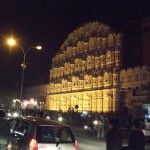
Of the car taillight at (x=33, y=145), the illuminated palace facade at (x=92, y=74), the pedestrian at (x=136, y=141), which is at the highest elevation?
the illuminated palace facade at (x=92, y=74)

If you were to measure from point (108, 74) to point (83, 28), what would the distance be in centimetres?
2006

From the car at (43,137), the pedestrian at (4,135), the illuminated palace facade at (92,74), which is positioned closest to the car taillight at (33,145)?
the car at (43,137)

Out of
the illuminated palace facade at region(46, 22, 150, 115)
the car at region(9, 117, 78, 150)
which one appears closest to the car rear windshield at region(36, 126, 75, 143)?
the car at region(9, 117, 78, 150)

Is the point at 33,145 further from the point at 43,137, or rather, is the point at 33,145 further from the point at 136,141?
the point at 136,141

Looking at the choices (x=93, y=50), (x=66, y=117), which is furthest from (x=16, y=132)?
(x=93, y=50)

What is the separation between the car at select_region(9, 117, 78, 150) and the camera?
909 centimetres

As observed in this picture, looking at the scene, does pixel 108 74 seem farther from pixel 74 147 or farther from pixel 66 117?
pixel 74 147

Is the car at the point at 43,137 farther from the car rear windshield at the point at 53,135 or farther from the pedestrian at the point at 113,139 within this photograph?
the pedestrian at the point at 113,139

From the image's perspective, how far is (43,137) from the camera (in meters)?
9.21

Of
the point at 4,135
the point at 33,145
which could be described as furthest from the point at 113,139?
the point at 4,135

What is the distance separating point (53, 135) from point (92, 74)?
6160 centimetres

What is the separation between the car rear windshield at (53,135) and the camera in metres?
9.20

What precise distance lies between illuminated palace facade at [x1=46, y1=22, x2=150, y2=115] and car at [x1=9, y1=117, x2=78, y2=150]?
4267cm

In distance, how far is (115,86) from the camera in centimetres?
6025
